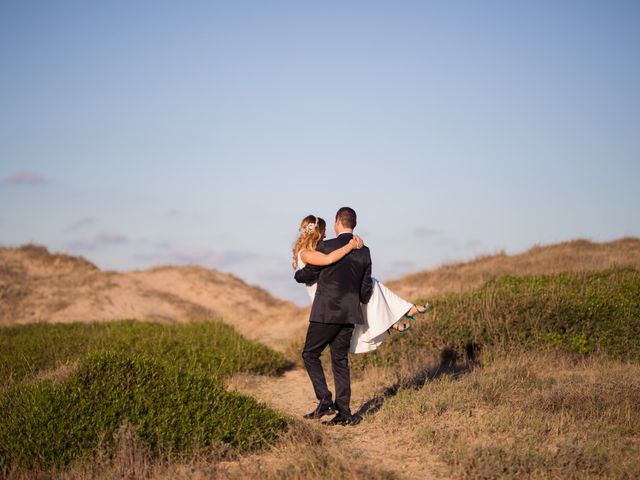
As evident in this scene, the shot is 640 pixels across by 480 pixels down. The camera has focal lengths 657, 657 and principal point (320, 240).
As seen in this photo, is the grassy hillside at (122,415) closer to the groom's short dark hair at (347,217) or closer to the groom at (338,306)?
the groom at (338,306)

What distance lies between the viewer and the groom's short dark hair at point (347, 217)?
7.83 metres

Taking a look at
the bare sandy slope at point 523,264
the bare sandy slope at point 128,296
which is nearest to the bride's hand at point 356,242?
the bare sandy slope at point 128,296

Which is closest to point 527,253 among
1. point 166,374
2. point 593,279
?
point 593,279

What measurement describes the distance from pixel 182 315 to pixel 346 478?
19960 mm

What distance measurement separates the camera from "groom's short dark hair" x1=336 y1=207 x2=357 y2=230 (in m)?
7.83

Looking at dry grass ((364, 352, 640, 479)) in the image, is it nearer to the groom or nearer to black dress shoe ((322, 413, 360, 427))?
black dress shoe ((322, 413, 360, 427))

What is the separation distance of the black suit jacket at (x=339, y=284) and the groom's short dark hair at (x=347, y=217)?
5.5 inches

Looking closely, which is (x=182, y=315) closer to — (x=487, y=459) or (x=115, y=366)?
(x=115, y=366)

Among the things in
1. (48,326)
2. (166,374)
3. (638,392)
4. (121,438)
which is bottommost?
(638,392)

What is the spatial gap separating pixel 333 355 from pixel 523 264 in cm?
1825

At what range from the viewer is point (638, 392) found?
27.8ft

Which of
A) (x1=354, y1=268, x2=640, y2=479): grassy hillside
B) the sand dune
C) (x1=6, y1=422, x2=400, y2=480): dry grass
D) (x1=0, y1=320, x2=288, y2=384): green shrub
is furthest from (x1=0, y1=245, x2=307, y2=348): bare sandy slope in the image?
(x1=6, y1=422, x2=400, y2=480): dry grass

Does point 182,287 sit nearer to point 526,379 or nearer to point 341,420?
point 526,379

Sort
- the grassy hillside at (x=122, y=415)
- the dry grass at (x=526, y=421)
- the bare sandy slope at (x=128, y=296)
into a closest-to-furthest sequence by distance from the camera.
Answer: the dry grass at (x=526, y=421) < the grassy hillside at (x=122, y=415) < the bare sandy slope at (x=128, y=296)
